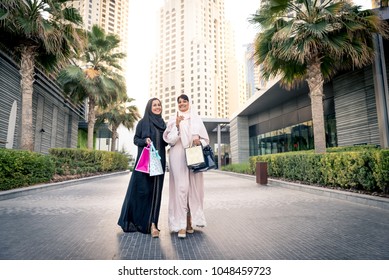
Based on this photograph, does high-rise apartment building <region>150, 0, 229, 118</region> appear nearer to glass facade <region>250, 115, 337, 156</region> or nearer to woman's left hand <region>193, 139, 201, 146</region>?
glass facade <region>250, 115, 337, 156</region>

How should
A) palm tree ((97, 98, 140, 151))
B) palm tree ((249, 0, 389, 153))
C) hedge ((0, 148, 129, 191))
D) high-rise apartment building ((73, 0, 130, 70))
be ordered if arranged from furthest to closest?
high-rise apartment building ((73, 0, 130, 70)), palm tree ((97, 98, 140, 151)), palm tree ((249, 0, 389, 153)), hedge ((0, 148, 129, 191))

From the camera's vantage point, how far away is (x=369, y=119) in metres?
12.2

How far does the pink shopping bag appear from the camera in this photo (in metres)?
3.46

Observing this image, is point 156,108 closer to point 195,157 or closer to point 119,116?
point 195,157

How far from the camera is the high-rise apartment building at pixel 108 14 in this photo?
357ft

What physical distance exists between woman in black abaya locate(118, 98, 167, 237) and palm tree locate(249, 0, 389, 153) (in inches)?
261

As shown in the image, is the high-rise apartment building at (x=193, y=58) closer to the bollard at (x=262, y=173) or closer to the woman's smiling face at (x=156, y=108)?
the bollard at (x=262, y=173)

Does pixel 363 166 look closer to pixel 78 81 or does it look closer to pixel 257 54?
pixel 257 54

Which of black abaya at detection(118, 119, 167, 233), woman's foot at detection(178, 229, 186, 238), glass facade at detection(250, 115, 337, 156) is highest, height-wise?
glass facade at detection(250, 115, 337, 156)

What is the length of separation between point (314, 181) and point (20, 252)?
27.9ft

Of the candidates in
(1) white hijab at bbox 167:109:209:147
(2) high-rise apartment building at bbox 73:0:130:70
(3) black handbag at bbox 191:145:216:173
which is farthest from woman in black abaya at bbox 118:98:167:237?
(2) high-rise apartment building at bbox 73:0:130:70

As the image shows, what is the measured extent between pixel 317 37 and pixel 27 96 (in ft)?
35.5

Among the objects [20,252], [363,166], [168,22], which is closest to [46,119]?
[20,252]

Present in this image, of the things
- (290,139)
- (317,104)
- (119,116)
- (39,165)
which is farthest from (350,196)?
(119,116)
